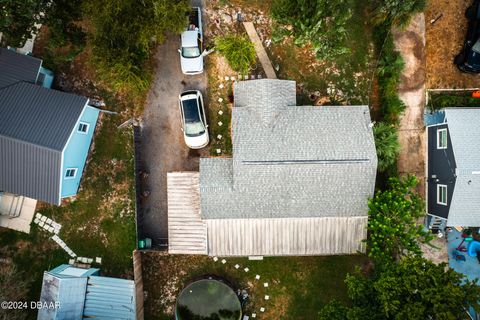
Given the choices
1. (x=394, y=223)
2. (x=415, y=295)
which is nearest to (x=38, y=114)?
(x=394, y=223)

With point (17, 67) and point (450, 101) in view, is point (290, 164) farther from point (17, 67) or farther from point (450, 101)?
point (17, 67)

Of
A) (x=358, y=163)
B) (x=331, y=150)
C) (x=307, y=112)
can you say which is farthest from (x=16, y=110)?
(x=358, y=163)

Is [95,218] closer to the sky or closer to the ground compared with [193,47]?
closer to the ground

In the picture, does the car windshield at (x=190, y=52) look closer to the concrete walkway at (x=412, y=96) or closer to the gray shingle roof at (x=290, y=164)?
the gray shingle roof at (x=290, y=164)

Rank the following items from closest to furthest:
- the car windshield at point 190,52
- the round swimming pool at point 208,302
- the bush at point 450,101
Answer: the round swimming pool at point 208,302
the car windshield at point 190,52
the bush at point 450,101

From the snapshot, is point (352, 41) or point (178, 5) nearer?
point (178, 5)

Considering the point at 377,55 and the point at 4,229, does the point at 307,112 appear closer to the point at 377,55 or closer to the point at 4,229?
the point at 377,55

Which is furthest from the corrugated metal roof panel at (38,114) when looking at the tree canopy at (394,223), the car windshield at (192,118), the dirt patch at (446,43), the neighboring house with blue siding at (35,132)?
the dirt patch at (446,43)
